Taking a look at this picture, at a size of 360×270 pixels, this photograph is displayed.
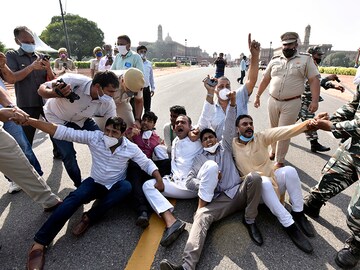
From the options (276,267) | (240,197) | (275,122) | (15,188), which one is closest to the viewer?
(276,267)

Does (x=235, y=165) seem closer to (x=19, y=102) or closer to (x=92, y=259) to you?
(x=92, y=259)

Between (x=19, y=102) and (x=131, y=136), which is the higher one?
(x=19, y=102)

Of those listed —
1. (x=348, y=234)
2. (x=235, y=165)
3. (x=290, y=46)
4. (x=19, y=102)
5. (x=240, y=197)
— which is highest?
(x=290, y=46)

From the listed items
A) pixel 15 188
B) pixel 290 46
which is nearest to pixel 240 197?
pixel 290 46

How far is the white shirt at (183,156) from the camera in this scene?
2.90 m

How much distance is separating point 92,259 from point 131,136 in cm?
163

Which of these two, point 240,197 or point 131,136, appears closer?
point 240,197

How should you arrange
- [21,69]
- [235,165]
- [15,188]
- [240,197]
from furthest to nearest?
[21,69] < [15,188] < [235,165] < [240,197]

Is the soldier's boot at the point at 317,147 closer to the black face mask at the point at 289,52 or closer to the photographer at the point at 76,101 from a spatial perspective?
the black face mask at the point at 289,52

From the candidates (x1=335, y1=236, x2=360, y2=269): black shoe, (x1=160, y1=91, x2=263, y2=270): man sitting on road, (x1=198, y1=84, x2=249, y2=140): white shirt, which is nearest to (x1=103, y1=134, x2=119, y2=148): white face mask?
(x1=160, y1=91, x2=263, y2=270): man sitting on road

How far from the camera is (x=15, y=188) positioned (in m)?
3.07

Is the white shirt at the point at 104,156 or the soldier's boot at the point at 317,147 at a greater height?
the white shirt at the point at 104,156

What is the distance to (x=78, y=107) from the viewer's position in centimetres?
279

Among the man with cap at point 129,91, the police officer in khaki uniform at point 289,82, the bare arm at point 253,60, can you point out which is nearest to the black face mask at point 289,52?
the police officer in khaki uniform at point 289,82
